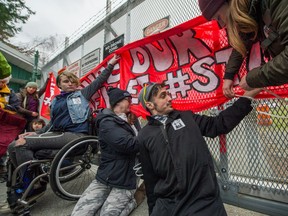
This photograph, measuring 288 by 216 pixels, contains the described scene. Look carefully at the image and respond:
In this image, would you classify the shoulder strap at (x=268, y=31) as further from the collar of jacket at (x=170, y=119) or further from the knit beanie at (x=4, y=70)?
the knit beanie at (x=4, y=70)

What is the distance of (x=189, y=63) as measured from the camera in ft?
6.86

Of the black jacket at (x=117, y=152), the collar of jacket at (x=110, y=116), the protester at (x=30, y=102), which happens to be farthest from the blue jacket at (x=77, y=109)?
the protester at (x=30, y=102)

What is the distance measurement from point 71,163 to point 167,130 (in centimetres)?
139

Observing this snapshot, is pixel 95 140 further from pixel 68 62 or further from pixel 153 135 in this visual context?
pixel 68 62

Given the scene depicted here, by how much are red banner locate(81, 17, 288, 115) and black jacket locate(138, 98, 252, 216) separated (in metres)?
0.34

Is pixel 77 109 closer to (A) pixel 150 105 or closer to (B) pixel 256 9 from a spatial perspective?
(A) pixel 150 105

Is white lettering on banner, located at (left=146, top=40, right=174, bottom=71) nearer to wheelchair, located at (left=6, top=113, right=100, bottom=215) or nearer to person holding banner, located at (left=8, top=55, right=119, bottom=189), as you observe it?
person holding banner, located at (left=8, top=55, right=119, bottom=189)

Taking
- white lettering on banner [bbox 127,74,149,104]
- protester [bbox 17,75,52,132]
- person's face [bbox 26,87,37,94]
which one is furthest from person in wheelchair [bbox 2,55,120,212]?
person's face [bbox 26,87,37,94]

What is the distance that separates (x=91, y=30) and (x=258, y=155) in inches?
142

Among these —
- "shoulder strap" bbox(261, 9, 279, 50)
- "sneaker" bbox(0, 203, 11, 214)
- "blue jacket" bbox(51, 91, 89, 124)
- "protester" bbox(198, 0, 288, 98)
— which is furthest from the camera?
"blue jacket" bbox(51, 91, 89, 124)

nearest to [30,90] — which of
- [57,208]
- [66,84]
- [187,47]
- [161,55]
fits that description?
[66,84]

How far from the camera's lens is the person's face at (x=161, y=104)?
70.0 inches

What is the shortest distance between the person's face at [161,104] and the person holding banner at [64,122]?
1134 mm

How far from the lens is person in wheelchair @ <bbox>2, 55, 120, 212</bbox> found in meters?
2.41
